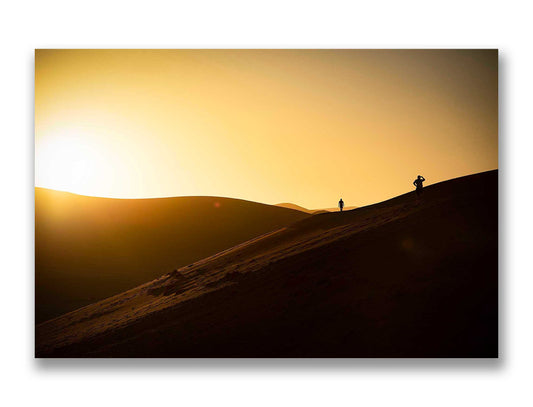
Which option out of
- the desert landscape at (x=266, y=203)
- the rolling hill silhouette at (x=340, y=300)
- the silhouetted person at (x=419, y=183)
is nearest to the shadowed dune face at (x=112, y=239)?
the desert landscape at (x=266, y=203)

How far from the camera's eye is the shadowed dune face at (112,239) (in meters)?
6.01

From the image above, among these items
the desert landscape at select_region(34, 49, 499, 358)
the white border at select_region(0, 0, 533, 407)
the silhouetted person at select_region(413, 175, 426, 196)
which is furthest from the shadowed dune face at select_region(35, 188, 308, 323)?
the silhouetted person at select_region(413, 175, 426, 196)

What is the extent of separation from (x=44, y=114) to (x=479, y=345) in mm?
6060

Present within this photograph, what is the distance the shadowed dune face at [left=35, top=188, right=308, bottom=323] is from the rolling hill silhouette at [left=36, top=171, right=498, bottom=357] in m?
0.15

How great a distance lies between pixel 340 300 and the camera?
19.4 feet

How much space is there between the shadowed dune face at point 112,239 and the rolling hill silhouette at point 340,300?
0.50 feet

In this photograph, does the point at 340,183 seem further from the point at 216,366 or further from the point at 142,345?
the point at 142,345

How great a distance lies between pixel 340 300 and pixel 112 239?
2.95 metres

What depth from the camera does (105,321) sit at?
6.04 metres

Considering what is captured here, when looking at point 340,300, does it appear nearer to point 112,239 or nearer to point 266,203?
point 266,203

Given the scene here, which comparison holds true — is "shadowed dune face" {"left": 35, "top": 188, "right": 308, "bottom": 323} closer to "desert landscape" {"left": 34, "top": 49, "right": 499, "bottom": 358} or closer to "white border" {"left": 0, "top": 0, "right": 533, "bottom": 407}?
"desert landscape" {"left": 34, "top": 49, "right": 499, "bottom": 358}
